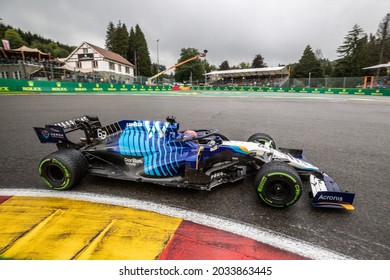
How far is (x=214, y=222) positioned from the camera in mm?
2184

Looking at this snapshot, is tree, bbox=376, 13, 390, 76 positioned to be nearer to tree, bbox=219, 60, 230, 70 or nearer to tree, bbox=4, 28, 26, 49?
tree, bbox=219, 60, 230, 70

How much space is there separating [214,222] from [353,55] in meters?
72.8

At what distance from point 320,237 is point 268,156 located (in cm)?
120

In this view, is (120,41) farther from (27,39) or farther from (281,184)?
(281,184)

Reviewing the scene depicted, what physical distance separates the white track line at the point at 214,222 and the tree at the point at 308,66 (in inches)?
2725

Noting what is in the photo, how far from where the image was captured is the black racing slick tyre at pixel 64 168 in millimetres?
2695

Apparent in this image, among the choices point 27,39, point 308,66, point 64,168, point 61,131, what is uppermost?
point 27,39

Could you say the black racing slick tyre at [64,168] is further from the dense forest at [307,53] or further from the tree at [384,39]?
the tree at [384,39]

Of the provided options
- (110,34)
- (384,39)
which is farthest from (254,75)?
(110,34)

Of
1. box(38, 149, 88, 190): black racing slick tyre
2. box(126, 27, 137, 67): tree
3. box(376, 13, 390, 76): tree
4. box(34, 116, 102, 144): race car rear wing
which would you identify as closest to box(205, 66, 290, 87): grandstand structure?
box(376, 13, 390, 76): tree

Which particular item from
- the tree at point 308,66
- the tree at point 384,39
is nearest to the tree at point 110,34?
the tree at point 308,66

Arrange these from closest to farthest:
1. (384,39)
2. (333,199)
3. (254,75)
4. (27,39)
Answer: (333,199)
(384,39)
(254,75)
(27,39)
